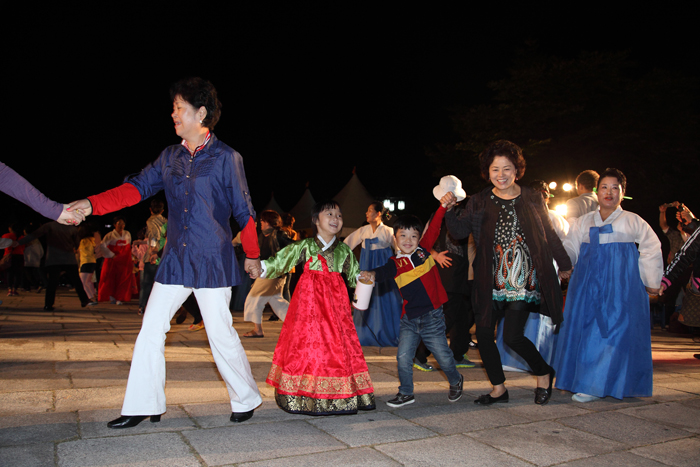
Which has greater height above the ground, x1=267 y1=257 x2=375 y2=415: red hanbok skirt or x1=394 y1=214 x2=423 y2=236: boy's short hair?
x1=394 y1=214 x2=423 y2=236: boy's short hair

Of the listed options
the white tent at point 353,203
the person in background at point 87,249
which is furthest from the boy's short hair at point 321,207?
the white tent at point 353,203

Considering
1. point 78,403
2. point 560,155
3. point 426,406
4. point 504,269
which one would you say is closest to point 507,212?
point 504,269

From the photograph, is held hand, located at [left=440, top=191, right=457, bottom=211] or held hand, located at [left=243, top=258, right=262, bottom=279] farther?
held hand, located at [left=440, top=191, right=457, bottom=211]

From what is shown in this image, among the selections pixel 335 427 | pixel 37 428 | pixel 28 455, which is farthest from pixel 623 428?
pixel 37 428

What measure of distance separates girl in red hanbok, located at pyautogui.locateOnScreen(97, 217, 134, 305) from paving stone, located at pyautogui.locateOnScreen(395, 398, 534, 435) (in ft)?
33.1

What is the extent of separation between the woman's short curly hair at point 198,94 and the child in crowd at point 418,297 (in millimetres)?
1575

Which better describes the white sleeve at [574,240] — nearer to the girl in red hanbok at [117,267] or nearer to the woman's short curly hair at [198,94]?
the woman's short curly hair at [198,94]

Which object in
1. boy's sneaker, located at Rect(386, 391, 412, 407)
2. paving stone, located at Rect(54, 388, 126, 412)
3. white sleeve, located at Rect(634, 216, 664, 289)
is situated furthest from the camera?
white sleeve, located at Rect(634, 216, 664, 289)

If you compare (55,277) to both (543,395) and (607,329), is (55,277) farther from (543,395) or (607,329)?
(607,329)

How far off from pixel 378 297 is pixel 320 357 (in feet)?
11.6

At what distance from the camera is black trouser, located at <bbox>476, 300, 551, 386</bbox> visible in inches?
157

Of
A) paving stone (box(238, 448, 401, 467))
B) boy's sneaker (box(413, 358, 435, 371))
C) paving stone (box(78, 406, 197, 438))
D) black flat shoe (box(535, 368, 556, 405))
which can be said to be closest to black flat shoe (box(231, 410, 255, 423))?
paving stone (box(78, 406, 197, 438))

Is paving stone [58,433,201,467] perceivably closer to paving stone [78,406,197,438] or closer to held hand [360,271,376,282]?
paving stone [78,406,197,438]

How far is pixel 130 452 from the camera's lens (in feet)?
9.05
